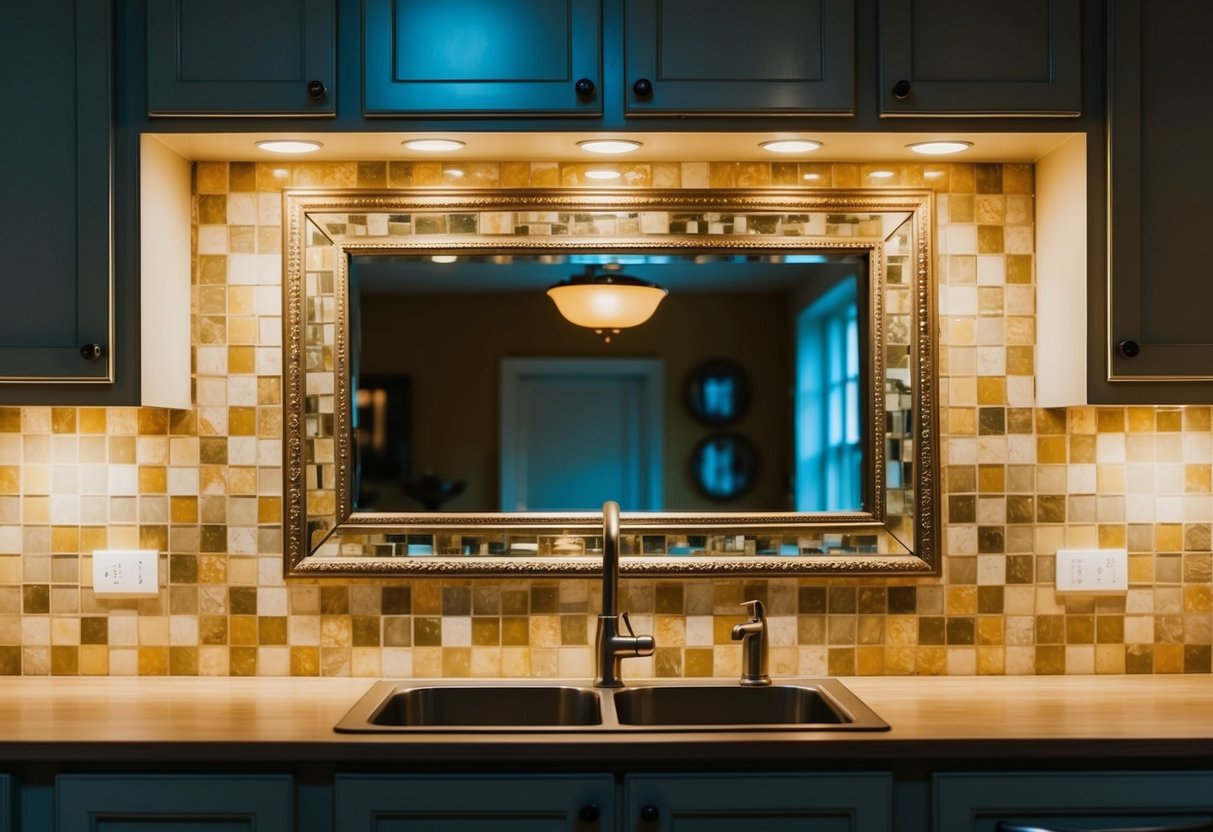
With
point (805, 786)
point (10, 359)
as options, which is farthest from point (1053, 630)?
point (10, 359)

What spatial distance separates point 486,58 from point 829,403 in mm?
954

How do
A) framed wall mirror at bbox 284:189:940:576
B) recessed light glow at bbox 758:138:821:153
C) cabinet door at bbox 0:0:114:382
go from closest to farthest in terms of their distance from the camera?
cabinet door at bbox 0:0:114:382
recessed light glow at bbox 758:138:821:153
framed wall mirror at bbox 284:189:940:576

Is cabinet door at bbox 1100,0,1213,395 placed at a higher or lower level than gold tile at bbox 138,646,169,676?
higher

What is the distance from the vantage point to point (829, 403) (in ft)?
7.59

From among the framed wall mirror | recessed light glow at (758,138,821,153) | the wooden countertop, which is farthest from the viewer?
the framed wall mirror

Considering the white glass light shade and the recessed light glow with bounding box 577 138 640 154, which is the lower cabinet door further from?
the recessed light glow with bounding box 577 138 640 154

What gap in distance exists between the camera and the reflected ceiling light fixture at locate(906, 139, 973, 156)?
83.8 inches

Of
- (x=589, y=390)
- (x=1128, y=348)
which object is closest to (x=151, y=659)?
(x=589, y=390)

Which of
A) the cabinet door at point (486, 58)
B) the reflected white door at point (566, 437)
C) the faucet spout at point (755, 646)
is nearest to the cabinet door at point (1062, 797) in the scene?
the faucet spout at point (755, 646)

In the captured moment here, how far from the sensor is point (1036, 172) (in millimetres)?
2305

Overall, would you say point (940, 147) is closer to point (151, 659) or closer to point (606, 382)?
point (606, 382)

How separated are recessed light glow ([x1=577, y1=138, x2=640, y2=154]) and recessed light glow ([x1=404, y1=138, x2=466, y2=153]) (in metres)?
0.23

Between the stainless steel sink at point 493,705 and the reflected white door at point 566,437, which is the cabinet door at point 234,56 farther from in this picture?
the stainless steel sink at point 493,705

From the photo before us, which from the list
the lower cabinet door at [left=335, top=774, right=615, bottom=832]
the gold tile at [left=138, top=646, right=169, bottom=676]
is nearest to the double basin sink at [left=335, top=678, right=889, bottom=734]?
the lower cabinet door at [left=335, top=774, right=615, bottom=832]
